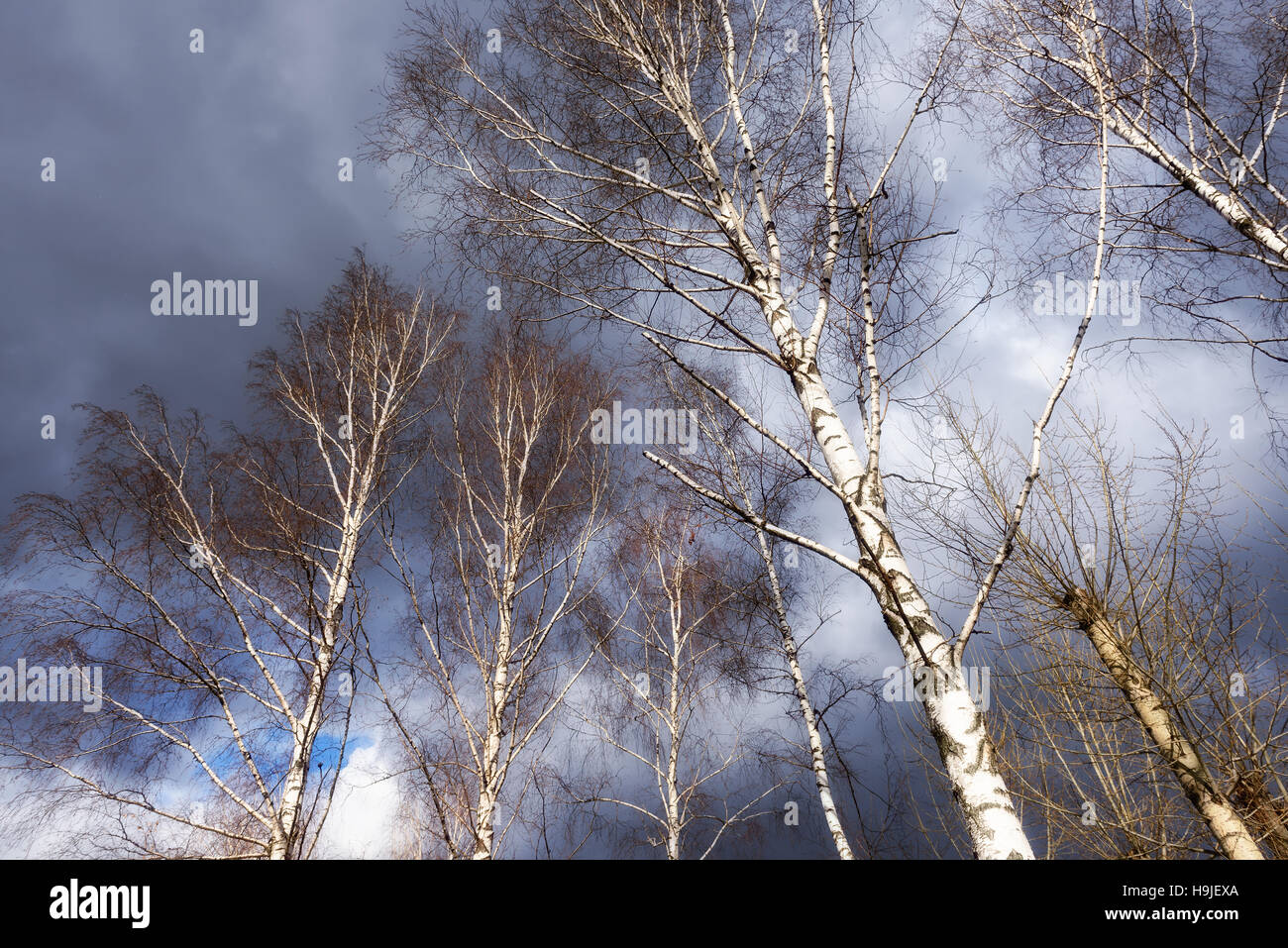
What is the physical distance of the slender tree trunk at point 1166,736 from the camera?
15.3 feet

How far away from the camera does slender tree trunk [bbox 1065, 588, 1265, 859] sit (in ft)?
15.3

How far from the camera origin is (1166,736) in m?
5.03

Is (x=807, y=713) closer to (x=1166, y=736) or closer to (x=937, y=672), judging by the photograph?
(x=1166, y=736)

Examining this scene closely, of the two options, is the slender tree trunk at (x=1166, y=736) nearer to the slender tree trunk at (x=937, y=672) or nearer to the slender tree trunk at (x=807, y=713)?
the slender tree trunk at (x=807, y=713)

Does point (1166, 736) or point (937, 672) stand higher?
point (937, 672)

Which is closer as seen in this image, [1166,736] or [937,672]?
[937,672]

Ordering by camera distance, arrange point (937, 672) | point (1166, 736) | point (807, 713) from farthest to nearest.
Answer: point (807, 713), point (1166, 736), point (937, 672)

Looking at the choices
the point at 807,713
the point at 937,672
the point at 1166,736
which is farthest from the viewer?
the point at 807,713

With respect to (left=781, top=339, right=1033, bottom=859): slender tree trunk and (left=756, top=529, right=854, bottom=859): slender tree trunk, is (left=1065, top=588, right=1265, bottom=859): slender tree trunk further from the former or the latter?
(left=781, top=339, right=1033, bottom=859): slender tree trunk

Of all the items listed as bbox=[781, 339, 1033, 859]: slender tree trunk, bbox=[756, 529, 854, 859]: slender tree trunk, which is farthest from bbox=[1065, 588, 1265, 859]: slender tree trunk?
bbox=[781, 339, 1033, 859]: slender tree trunk

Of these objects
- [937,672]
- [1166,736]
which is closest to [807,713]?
[1166,736]

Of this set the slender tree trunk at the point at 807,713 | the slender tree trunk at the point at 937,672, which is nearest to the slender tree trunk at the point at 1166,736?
the slender tree trunk at the point at 807,713

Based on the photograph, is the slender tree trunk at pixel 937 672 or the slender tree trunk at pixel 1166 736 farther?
the slender tree trunk at pixel 1166 736
